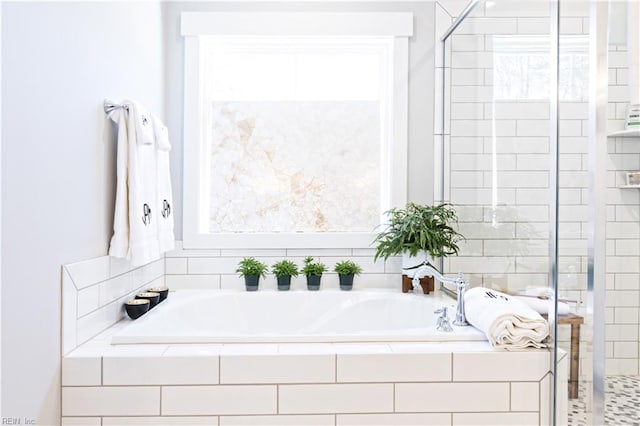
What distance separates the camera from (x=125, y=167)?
6.75 feet

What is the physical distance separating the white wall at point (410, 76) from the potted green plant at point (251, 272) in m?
0.44

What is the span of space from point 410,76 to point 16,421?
249cm

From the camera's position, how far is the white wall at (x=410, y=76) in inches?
A: 112

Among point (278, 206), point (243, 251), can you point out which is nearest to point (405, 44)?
point (278, 206)

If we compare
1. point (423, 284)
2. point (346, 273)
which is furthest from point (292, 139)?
point (423, 284)

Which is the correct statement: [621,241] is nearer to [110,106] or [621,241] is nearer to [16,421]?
[16,421]

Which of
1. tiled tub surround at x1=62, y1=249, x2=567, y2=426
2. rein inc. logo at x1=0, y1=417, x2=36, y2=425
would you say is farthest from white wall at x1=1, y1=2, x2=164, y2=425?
tiled tub surround at x1=62, y1=249, x2=567, y2=426

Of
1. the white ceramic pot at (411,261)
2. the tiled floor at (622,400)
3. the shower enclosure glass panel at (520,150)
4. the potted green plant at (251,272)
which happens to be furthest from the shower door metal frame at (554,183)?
the potted green plant at (251,272)

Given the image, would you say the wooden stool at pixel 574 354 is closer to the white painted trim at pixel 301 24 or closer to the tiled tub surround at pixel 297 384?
the tiled tub surround at pixel 297 384

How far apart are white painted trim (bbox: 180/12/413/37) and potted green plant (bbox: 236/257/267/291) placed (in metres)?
1.33

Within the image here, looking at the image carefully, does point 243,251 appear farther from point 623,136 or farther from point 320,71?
point 623,136

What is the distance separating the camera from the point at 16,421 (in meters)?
1.41

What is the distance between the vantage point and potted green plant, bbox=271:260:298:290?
9.00 feet

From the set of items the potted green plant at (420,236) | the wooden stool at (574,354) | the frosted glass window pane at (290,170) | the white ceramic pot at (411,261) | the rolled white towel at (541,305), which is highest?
the frosted glass window pane at (290,170)
